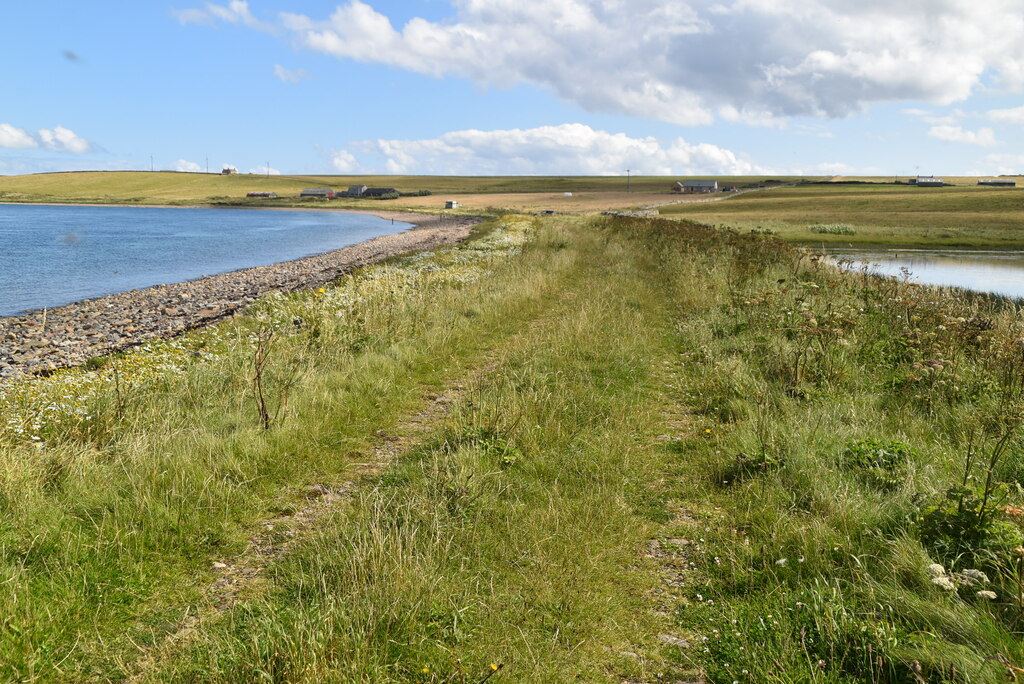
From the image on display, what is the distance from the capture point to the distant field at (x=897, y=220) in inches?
1786

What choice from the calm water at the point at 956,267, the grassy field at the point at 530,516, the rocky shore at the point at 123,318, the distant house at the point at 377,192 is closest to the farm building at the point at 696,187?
the distant house at the point at 377,192

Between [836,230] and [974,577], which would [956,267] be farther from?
[974,577]

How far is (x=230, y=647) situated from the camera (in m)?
3.22

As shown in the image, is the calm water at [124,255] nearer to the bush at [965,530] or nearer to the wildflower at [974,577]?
the bush at [965,530]

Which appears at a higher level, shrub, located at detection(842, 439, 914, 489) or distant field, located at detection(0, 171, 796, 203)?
distant field, located at detection(0, 171, 796, 203)

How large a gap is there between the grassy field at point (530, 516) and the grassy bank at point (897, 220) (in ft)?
128

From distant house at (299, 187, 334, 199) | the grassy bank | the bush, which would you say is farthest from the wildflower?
distant house at (299, 187, 334, 199)

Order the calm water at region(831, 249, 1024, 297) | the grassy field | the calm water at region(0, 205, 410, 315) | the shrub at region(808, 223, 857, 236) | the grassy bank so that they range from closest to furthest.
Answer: the grassy field → the calm water at region(831, 249, 1024, 297) → the calm water at region(0, 205, 410, 315) → the grassy bank → the shrub at region(808, 223, 857, 236)

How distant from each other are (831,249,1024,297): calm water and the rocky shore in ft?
70.9

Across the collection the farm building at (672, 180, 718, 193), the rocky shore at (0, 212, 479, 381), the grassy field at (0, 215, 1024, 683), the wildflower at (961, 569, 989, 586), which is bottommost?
the rocky shore at (0, 212, 479, 381)

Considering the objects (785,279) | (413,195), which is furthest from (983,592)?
(413,195)

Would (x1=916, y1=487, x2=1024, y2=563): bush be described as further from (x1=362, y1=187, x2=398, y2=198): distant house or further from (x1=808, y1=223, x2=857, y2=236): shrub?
(x1=362, y1=187, x2=398, y2=198): distant house

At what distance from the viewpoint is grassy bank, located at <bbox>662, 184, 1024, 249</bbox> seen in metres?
44.7

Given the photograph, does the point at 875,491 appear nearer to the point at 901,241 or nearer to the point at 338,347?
the point at 338,347
